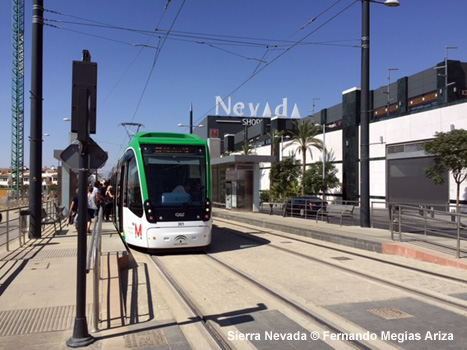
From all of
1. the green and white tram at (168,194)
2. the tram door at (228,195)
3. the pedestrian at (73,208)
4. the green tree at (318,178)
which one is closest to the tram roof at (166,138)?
the green and white tram at (168,194)

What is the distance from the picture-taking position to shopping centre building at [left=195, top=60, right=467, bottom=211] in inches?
1101

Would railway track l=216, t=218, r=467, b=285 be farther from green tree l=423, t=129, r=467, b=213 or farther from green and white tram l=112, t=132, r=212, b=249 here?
green tree l=423, t=129, r=467, b=213

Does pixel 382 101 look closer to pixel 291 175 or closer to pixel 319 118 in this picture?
pixel 319 118

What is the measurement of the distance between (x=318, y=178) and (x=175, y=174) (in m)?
37.7

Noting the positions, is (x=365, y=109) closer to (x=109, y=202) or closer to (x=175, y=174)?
(x=175, y=174)

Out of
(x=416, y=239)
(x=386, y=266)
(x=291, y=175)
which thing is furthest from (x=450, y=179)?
(x=386, y=266)

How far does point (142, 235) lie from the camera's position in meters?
11.2

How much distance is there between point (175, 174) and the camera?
11492mm

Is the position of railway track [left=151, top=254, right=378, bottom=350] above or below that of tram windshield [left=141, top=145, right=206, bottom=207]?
below

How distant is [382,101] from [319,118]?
12796 millimetres

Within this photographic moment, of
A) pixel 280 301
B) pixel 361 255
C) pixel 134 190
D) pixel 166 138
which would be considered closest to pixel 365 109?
pixel 361 255

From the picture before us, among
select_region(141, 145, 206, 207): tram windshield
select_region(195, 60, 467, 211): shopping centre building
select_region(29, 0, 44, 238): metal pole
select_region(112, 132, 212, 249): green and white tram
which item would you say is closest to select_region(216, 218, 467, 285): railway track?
select_region(112, 132, 212, 249): green and white tram

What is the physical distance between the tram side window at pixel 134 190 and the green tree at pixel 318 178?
37405 millimetres

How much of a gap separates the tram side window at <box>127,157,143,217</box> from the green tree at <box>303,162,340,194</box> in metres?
37.4
